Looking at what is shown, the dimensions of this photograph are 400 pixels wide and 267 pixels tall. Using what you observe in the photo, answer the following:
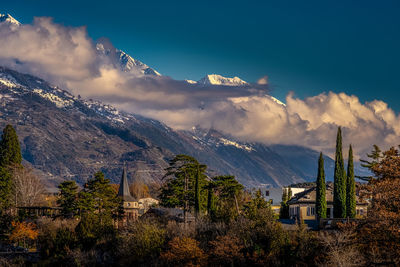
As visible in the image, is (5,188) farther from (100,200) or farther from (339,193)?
(339,193)

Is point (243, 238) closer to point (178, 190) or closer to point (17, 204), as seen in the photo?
point (178, 190)

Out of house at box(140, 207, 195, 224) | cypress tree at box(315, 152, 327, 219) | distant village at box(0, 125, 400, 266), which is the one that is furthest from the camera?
house at box(140, 207, 195, 224)

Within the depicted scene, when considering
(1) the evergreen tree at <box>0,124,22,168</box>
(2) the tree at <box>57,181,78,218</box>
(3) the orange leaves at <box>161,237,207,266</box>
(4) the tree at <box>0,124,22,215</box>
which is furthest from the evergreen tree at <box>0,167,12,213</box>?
(3) the orange leaves at <box>161,237,207,266</box>

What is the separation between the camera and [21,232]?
104562 mm

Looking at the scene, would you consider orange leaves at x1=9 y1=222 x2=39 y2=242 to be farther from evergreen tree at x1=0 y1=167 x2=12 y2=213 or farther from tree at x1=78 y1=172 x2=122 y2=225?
evergreen tree at x1=0 y1=167 x2=12 y2=213

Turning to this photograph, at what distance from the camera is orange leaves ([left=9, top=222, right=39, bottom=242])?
104 metres

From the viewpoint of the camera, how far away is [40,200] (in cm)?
16662

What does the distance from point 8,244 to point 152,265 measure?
143 ft

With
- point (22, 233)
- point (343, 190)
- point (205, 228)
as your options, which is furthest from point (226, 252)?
point (22, 233)

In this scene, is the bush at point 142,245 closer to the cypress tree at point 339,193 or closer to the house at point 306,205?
the cypress tree at point 339,193

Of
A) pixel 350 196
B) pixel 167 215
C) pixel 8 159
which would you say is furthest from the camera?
pixel 8 159

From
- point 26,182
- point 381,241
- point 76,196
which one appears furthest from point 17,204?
point 381,241

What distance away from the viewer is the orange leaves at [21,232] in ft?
343

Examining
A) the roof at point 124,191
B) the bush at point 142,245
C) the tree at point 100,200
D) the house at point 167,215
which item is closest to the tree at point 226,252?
the bush at point 142,245
